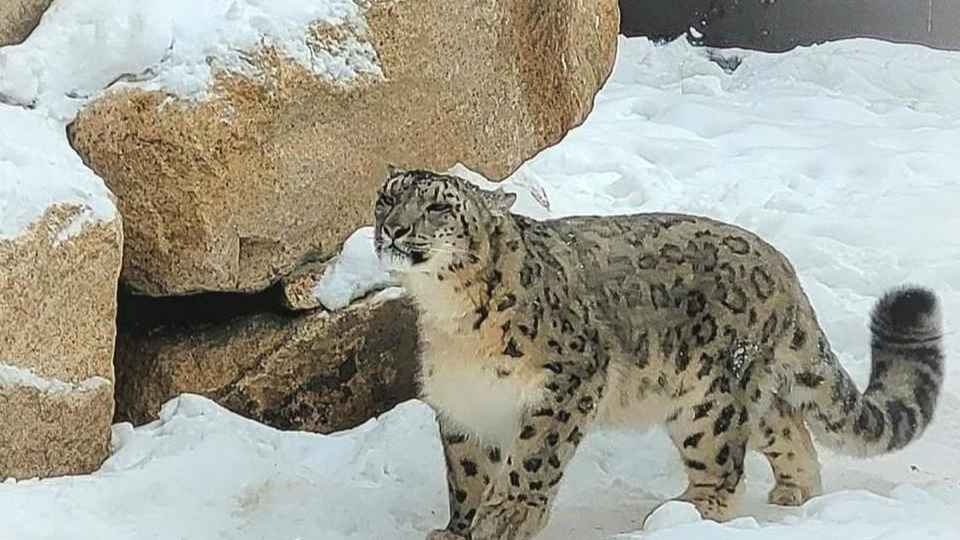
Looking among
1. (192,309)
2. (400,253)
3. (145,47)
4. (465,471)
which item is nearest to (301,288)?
(192,309)

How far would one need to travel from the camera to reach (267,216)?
14.4 ft

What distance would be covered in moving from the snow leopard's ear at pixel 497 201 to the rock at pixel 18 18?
1456 mm

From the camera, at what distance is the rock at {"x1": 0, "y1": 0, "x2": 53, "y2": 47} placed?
14.4 ft

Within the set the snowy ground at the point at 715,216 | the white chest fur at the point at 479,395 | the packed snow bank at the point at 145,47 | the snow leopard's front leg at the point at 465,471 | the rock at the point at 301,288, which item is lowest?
the snowy ground at the point at 715,216

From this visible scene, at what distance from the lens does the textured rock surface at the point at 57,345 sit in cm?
378

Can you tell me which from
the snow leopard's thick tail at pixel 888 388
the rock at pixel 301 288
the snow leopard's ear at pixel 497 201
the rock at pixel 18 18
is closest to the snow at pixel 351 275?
the rock at pixel 301 288

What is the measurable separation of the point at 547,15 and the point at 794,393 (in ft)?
5.43

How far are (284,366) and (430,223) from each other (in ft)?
3.51

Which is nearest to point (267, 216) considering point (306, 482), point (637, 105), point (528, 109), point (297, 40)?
point (297, 40)

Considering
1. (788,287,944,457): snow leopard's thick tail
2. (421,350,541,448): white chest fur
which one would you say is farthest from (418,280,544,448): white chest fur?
(788,287,944,457): snow leopard's thick tail

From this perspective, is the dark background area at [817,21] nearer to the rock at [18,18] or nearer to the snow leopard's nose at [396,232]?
the rock at [18,18]

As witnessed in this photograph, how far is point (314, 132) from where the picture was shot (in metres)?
4.47

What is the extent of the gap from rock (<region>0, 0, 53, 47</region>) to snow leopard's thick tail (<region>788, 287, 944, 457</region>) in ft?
7.41

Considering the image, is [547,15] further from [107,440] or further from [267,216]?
[107,440]
